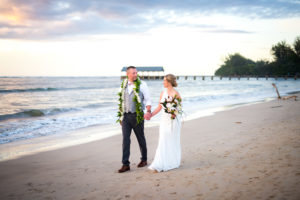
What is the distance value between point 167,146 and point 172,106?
802mm

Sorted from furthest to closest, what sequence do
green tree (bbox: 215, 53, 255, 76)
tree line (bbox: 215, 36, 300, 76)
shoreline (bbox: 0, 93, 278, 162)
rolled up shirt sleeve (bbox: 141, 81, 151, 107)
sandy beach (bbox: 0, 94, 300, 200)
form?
green tree (bbox: 215, 53, 255, 76)
tree line (bbox: 215, 36, 300, 76)
shoreline (bbox: 0, 93, 278, 162)
rolled up shirt sleeve (bbox: 141, 81, 151, 107)
sandy beach (bbox: 0, 94, 300, 200)

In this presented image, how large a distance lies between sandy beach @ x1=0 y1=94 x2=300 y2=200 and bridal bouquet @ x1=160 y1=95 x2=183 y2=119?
1127mm

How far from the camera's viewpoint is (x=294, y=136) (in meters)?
5.75

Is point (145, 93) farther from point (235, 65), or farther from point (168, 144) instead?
point (235, 65)

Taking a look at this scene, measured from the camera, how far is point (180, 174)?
415 cm

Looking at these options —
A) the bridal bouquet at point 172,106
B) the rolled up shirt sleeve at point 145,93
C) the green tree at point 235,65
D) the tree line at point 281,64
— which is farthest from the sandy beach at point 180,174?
the green tree at point 235,65

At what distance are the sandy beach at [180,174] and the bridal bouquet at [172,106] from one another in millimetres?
1127

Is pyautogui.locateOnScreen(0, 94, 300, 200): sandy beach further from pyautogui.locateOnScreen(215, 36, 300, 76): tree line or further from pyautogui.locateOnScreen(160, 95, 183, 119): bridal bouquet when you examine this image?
pyautogui.locateOnScreen(215, 36, 300, 76): tree line

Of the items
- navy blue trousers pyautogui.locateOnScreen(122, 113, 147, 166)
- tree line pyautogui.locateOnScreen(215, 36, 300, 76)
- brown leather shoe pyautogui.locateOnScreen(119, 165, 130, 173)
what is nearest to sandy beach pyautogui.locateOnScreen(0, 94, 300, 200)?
brown leather shoe pyautogui.locateOnScreen(119, 165, 130, 173)

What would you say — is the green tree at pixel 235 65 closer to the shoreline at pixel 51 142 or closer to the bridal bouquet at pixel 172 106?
the shoreline at pixel 51 142

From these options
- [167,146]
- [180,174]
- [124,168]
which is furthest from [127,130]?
[180,174]

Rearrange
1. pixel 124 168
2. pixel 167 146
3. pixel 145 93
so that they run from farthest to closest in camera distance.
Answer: pixel 145 93
pixel 124 168
pixel 167 146

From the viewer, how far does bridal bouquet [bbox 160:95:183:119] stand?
444cm

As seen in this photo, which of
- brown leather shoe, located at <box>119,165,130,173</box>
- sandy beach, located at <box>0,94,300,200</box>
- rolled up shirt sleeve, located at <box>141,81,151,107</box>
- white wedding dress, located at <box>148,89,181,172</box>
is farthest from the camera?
rolled up shirt sleeve, located at <box>141,81,151,107</box>
